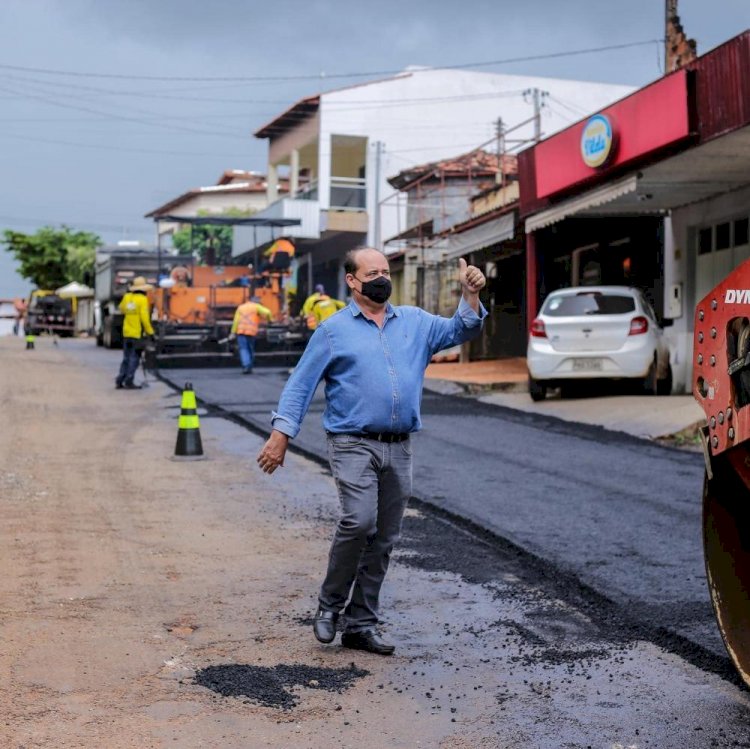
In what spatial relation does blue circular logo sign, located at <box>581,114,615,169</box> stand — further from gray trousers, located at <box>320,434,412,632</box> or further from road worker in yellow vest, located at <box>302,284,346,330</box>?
gray trousers, located at <box>320,434,412,632</box>

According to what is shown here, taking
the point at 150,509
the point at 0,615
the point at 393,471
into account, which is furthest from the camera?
the point at 150,509

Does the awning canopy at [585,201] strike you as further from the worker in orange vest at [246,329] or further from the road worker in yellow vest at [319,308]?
the worker in orange vest at [246,329]

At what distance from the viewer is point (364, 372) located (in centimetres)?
551

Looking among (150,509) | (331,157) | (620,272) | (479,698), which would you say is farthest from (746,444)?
(331,157)

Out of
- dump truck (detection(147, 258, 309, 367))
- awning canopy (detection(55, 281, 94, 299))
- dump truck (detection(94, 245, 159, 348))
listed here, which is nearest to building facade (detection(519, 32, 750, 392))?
dump truck (detection(147, 258, 309, 367))

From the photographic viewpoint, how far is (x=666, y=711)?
459cm

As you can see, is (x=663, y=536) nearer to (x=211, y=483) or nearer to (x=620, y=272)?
(x=211, y=483)

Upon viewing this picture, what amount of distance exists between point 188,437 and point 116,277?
28.2 meters

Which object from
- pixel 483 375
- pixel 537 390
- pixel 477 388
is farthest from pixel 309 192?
pixel 537 390

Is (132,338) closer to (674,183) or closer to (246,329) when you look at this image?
(246,329)

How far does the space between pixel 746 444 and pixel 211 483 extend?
24.3 feet

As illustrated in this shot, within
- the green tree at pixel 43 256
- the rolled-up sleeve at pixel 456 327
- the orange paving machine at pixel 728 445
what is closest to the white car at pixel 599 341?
the rolled-up sleeve at pixel 456 327

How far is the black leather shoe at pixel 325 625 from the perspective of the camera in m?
5.54

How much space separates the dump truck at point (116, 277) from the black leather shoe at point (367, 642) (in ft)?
107
